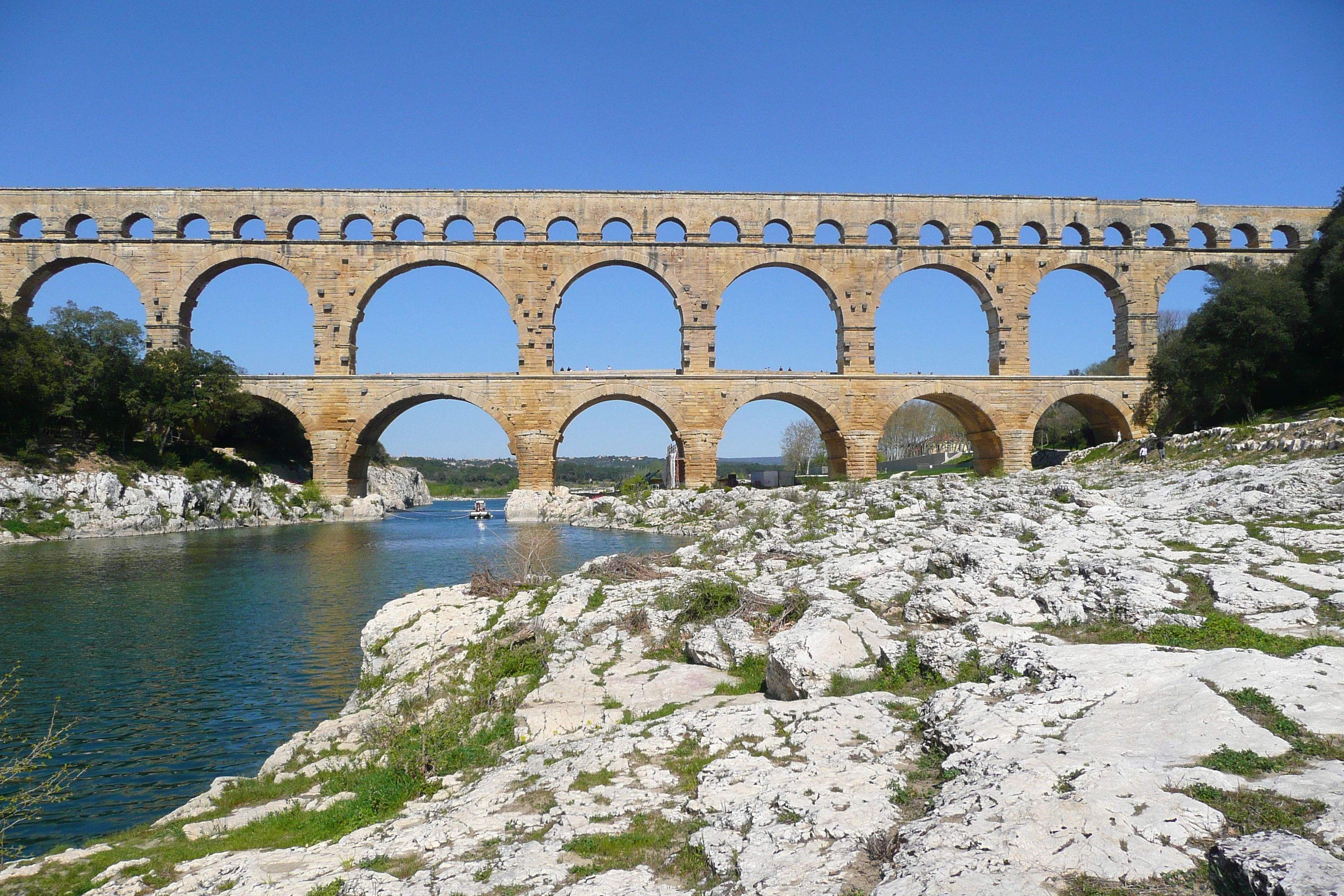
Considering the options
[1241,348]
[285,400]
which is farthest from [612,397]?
[1241,348]

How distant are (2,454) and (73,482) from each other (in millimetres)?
2035

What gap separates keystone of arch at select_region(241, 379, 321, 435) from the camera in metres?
26.3

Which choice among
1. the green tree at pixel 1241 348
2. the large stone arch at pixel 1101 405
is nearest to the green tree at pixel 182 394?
the large stone arch at pixel 1101 405

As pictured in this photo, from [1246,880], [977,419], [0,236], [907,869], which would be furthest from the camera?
[977,419]

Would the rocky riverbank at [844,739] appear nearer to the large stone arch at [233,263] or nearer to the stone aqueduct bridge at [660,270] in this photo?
the stone aqueduct bridge at [660,270]

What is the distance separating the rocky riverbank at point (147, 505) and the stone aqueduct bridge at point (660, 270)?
1.28 metres

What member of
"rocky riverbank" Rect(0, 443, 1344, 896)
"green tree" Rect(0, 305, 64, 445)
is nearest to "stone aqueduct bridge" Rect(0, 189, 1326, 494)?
"green tree" Rect(0, 305, 64, 445)

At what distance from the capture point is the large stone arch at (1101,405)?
27312 millimetres

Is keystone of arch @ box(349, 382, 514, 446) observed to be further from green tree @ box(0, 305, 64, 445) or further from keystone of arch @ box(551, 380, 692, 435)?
green tree @ box(0, 305, 64, 445)

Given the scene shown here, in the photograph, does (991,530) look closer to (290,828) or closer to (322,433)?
(290,828)

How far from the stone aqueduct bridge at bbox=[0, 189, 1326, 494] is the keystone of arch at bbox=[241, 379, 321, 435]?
0.06 meters

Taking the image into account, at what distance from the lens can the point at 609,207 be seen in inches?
1085

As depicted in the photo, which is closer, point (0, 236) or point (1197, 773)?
point (1197, 773)

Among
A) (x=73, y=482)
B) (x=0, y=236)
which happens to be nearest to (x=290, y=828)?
(x=73, y=482)
